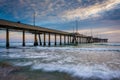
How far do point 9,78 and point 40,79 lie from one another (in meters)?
1.01

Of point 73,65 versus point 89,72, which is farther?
point 73,65

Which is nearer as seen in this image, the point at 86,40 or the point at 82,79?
the point at 82,79

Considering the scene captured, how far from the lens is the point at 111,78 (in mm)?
4633

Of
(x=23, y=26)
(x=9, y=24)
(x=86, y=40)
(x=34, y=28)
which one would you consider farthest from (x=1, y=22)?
(x=86, y=40)

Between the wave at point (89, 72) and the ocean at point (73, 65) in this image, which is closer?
the wave at point (89, 72)

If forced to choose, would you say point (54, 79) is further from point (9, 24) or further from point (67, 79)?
point (9, 24)

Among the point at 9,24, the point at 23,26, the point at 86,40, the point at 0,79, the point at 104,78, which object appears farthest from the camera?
the point at 86,40

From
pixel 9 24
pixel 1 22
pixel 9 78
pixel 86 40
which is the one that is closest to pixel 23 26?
pixel 9 24

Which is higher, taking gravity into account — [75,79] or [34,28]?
[34,28]

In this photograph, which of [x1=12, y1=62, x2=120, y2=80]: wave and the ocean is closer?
[x1=12, y1=62, x2=120, y2=80]: wave

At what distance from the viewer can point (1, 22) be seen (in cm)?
2833

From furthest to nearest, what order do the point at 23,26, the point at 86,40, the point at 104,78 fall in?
1. the point at 86,40
2. the point at 23,26
3. the point at 104,78

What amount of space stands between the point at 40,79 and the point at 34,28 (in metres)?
37.4

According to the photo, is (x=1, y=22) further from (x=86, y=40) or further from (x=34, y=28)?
(x=86, y=40)
